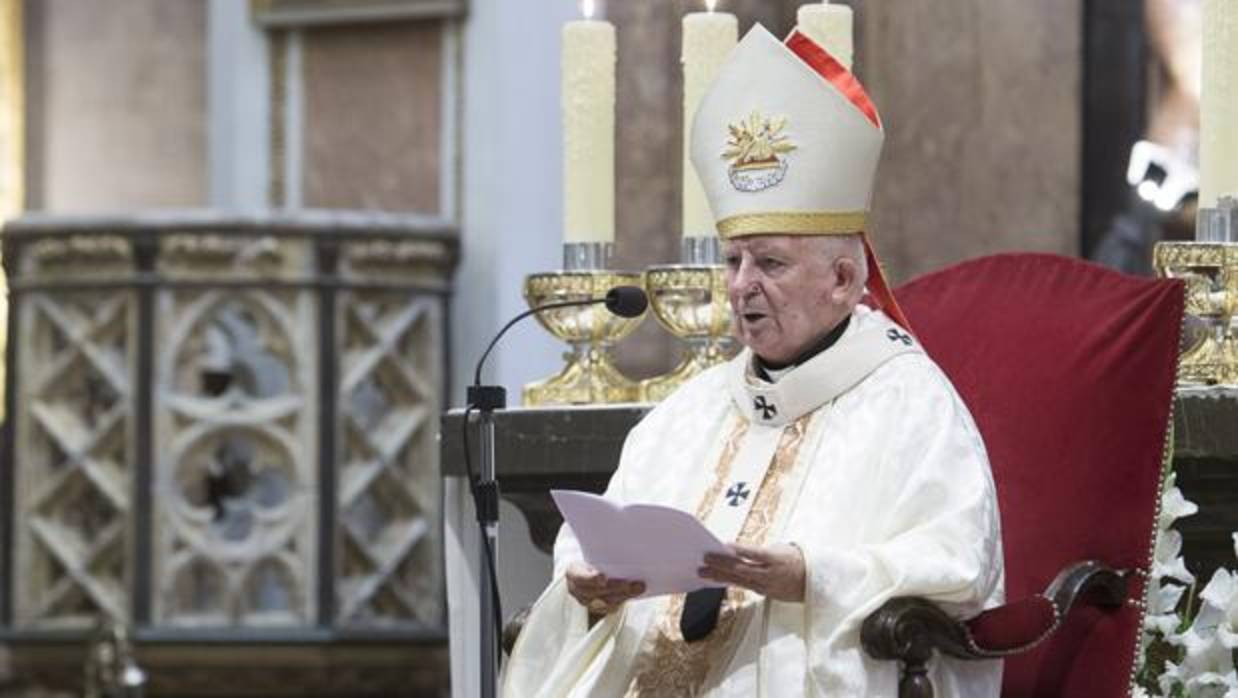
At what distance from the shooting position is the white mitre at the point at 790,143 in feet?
15.4

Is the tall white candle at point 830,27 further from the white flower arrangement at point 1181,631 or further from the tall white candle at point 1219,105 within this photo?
the white flower arrangement at point 1181,631

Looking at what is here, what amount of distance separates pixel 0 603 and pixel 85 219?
1014 mm

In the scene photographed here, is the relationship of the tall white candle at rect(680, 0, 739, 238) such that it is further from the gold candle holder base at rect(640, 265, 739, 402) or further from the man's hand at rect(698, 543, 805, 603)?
the man's hand at rect(698, 543, 805, 603)

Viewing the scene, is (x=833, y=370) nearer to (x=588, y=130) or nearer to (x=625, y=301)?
(x=625, y=301)

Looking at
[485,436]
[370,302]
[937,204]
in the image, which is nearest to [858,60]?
[937,204]

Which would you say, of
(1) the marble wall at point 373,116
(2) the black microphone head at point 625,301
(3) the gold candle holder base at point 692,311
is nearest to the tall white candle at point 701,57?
(3) the gold candle holder base at point 692,311

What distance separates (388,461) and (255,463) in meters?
0.35

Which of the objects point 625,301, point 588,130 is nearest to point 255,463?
point 588,130

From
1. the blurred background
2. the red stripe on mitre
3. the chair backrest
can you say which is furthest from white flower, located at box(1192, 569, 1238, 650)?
the blurred background

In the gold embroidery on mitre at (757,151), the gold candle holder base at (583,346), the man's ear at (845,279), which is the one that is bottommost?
the gold candle holder base at (583,346)

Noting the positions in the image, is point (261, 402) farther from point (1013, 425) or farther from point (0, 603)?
point (1013, 425)

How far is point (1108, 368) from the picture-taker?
16.0 ft

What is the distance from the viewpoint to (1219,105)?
5320 mm

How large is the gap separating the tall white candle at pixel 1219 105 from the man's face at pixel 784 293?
34.4 inches
